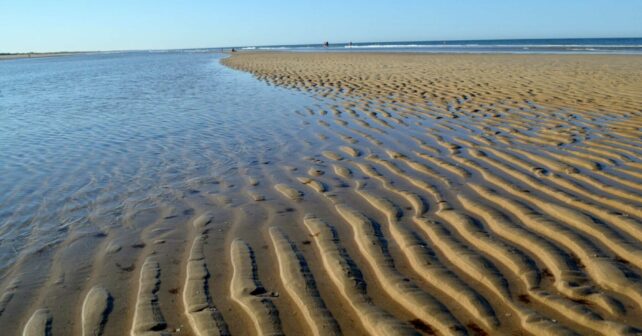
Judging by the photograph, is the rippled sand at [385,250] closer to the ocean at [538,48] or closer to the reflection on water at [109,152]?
the reflection on water at [109,152]

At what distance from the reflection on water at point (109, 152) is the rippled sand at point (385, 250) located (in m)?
0.42

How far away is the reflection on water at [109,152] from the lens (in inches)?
165

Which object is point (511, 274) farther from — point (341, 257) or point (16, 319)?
point (16, 319)

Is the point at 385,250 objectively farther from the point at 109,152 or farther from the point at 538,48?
the point at 538,48

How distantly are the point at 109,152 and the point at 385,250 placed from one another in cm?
442

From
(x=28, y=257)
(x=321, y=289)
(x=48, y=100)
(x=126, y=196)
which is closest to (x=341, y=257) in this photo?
(x=321, y=289)

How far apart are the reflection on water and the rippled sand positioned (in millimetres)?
421

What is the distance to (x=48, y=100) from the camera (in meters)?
13.2

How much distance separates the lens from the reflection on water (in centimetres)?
419

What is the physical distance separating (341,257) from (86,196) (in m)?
2.60

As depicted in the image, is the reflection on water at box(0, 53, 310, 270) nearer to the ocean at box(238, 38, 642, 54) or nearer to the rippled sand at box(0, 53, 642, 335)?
the rippled sand at box(0, 53, 642, 335)

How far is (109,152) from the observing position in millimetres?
6527

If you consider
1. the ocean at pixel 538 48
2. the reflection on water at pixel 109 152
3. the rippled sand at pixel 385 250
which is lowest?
the ocean at pixel 538 48

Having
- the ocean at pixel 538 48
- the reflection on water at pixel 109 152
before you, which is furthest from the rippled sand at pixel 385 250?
the ocean at pixel 538 48
